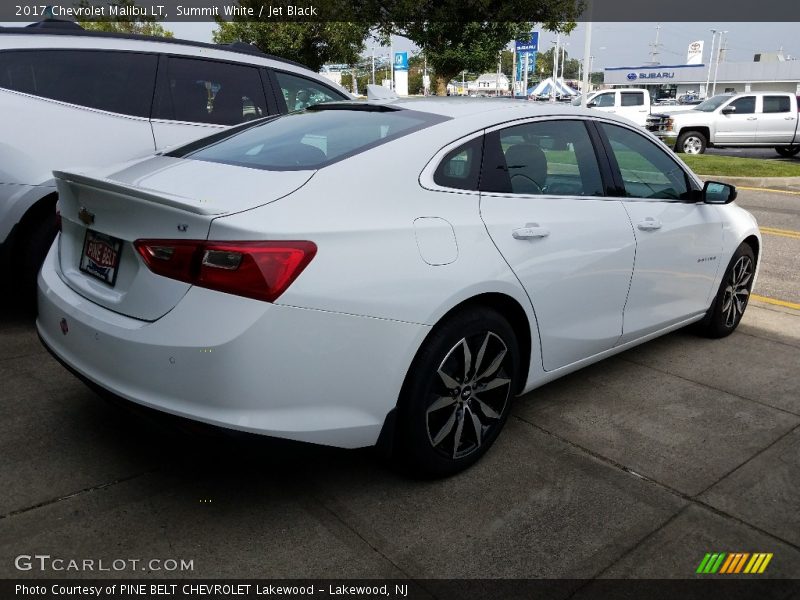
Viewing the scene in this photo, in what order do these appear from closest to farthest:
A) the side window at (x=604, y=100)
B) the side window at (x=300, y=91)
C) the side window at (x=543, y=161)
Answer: the side window at (x=543, y=161)
the side window at (x=300, y=91)
the side window at (x=604, y=100)

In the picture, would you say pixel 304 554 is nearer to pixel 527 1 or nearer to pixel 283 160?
pixel 283 160

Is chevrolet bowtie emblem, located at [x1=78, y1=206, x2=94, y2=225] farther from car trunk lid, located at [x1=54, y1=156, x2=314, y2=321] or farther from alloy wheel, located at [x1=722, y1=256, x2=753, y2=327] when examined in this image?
alloy wheel, located at [x1=722, y1=256, x2=753, y2=327]

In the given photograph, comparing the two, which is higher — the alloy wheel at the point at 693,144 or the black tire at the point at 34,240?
the black tire at the point at 34,240

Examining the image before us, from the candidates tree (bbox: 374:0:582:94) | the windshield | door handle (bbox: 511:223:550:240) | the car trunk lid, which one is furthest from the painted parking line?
tree (bbox: 374:0:582:94)

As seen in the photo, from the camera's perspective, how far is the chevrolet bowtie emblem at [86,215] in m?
2.81

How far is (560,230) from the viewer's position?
10.9 ft

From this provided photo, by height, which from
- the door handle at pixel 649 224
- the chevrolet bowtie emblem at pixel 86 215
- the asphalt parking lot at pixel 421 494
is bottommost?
the asphalt parking lot at pixel 421 494


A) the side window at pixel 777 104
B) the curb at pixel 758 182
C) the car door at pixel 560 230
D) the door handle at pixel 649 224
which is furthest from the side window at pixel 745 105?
the car door at pixel 560 230

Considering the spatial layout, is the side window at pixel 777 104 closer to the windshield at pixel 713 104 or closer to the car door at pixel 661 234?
the windshield at pixel 713 104

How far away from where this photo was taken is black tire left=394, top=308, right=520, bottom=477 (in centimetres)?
277

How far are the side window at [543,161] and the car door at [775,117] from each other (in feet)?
63.9

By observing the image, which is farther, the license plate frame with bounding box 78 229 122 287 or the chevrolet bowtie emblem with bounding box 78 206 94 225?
the chevrolet bowtie emblem with bounding box 78 206 94 225

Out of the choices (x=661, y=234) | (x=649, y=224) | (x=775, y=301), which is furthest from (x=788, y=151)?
(x=649, y=224)

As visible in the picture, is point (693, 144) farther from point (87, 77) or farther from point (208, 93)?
point (87, 77)
